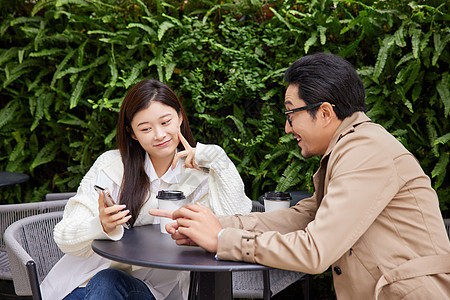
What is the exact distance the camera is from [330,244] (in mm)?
1744

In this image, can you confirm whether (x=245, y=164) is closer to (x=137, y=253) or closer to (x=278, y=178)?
(x=278, y=178)

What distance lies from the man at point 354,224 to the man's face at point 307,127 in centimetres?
1

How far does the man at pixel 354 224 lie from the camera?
1.77 meters

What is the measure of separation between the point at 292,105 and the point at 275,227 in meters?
0.57

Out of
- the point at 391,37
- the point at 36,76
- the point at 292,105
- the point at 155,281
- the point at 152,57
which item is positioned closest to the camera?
the point at 292,105

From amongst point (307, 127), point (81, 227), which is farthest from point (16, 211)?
point (307, 127)

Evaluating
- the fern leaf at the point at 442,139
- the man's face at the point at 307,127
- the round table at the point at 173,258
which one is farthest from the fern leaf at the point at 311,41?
the round table at the point at 173,258

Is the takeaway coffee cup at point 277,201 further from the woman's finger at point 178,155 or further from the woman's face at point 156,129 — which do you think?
the woman's face at point 156,129

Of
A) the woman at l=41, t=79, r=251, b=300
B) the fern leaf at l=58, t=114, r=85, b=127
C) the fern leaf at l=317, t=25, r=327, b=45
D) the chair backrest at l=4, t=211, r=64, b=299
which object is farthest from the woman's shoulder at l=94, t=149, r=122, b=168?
the fern leaf at l=58, t=114, r=85, b=127

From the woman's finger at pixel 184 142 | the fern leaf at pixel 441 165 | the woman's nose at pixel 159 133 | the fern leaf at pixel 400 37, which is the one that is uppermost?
the fern leaf at pixel 400 37

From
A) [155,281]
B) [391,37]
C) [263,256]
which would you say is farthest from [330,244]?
[391,37]

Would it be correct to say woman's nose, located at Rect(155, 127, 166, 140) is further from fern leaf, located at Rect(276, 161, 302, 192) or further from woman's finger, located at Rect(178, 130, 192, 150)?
fern leaf, located at Rect(276, 161, 302, 192)

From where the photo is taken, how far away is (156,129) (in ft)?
8.79

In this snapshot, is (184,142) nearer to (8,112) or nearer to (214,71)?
(214,71)
